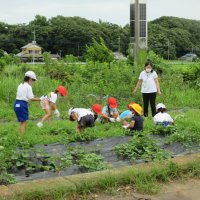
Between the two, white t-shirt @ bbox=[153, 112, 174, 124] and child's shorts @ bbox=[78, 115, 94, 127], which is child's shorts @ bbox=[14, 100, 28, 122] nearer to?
child's shorts @ bbox=[78, 115, 94, 127]

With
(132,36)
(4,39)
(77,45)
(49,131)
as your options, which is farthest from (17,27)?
(49,131)

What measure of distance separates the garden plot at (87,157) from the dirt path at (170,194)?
0.73 m

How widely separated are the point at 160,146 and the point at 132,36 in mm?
11497

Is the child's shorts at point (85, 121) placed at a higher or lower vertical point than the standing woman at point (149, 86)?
lower

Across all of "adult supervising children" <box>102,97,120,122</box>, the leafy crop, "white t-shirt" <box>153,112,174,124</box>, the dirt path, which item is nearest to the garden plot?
the leafy crop

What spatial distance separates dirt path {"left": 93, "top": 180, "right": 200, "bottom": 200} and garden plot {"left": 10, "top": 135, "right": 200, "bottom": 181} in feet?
2.39

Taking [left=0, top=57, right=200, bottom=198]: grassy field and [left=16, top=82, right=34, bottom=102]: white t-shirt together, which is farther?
[left=16, top=82, right=34, bottom=102]: white t-shirt

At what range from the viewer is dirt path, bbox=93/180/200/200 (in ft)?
14.9

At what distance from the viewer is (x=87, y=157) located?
560 centimetres

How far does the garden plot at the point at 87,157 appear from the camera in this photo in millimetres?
5289

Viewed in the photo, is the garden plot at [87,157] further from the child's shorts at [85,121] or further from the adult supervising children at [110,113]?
the adult supervising children at [110,113]

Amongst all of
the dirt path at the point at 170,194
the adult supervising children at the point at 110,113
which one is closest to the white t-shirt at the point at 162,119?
the adult supervising children at the point at 110,113

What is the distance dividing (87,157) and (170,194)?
1358 mm

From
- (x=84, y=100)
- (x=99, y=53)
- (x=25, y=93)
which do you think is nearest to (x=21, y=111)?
(x=25, y=93)
